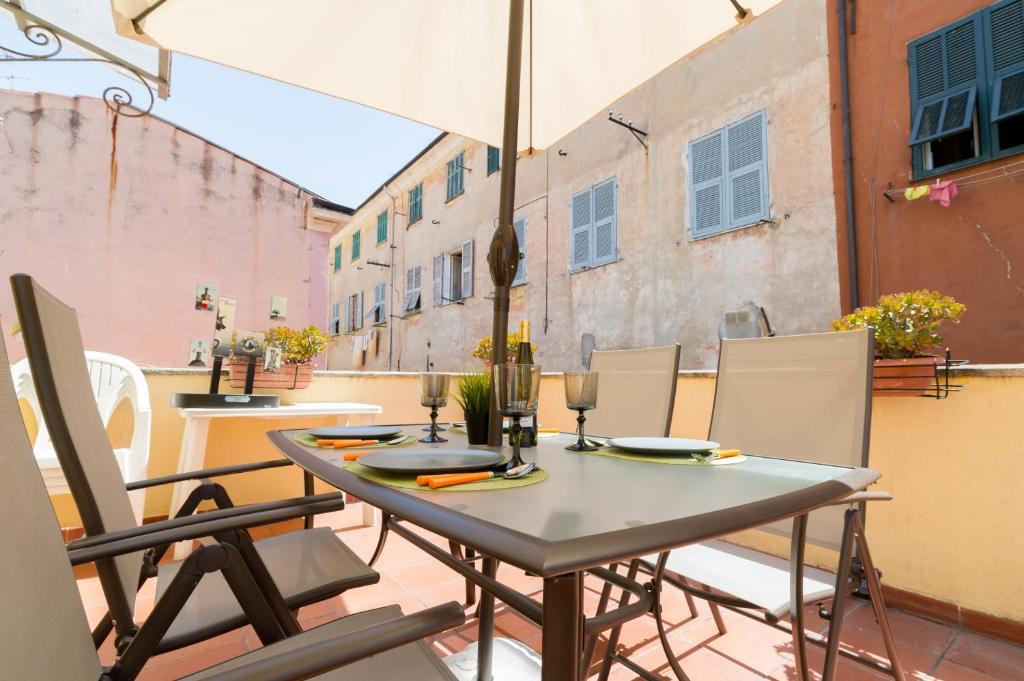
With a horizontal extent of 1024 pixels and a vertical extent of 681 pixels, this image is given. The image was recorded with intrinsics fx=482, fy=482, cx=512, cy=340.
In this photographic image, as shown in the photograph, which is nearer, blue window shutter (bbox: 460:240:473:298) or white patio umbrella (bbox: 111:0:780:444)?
white patio umbrella (bbox: 111:0:780:444)

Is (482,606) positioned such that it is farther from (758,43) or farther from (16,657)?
(758,43)

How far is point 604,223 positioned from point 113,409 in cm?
610

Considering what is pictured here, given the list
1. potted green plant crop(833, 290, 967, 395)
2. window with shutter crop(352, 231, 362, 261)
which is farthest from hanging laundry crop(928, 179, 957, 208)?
window with shutter crop(352, 231, 362, 261)

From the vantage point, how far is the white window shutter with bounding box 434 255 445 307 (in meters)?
10.4

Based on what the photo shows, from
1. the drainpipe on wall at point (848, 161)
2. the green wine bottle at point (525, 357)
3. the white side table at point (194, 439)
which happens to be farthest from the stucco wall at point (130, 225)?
the drainpipe on wall at point (848, 161)

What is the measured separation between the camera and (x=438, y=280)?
10.5 metres

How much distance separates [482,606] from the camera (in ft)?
4.59

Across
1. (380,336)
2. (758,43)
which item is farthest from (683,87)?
(380,336)

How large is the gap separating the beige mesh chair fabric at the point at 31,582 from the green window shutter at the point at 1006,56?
587cm

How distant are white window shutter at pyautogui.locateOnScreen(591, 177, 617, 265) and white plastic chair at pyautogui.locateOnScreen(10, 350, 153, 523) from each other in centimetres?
571

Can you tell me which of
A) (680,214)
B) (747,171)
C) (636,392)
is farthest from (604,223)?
(636,392)

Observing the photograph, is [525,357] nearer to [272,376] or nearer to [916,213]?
[272,376]

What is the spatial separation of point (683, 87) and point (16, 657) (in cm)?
723

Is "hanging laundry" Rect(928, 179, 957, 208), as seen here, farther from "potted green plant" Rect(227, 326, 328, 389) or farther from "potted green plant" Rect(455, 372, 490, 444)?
"potted green plant" Rect(227, 326, 328, 389)
